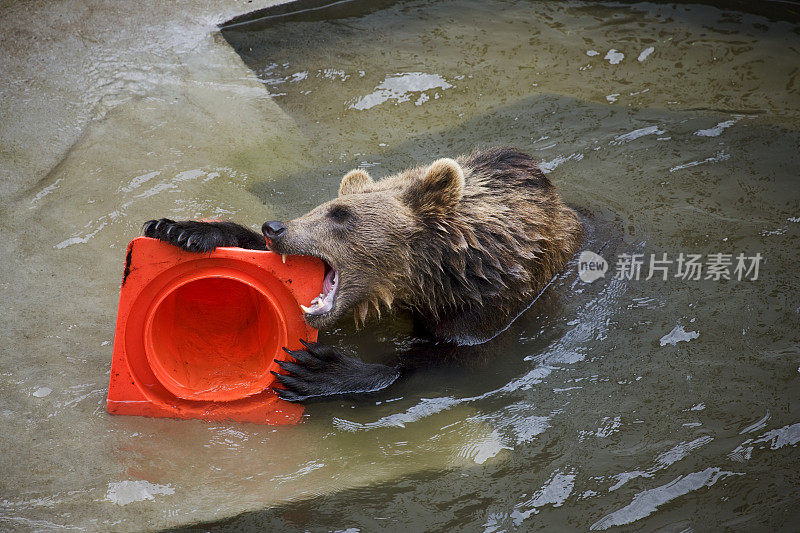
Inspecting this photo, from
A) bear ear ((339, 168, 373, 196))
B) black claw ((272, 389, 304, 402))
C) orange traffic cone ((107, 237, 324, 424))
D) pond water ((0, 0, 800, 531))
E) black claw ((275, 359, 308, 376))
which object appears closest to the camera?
pond water ((0, 0, 800, 531))

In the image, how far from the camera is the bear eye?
5008 millimetres

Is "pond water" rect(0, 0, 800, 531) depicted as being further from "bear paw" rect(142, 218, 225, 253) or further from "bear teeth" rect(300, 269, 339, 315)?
"bear paw" rect(142, 218, 225, 253)

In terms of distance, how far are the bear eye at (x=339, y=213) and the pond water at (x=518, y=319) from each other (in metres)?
1.16

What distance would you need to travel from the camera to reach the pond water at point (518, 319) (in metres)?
4.37

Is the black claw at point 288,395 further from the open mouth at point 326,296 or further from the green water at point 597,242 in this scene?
the open mouth at point 326,296

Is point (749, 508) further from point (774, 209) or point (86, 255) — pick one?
point (86, 255)

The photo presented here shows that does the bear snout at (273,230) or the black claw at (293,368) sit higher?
the bear snout at (273,230)

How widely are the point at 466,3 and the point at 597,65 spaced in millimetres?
2056

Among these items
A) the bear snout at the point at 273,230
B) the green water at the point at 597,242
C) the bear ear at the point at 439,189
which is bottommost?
the green water at the point at 597,242

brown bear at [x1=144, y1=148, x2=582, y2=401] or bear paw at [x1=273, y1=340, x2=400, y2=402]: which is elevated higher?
brown bear at [x1=144, y1=148, x2=582, y2=401]

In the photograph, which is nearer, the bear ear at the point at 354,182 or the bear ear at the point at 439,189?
the bear ear at the point at 439,189

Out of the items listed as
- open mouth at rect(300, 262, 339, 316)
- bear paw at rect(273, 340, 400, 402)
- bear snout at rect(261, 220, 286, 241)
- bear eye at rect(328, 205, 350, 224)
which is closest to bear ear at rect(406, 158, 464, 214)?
bear eye at rect(328, 205, 350, 224)

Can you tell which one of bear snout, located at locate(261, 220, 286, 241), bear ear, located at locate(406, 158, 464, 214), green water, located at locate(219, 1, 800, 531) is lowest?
green water, located at locate(219, 1, 800, 531)

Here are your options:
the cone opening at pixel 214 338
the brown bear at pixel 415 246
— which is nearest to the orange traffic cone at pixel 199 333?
the cone opening at pixel 214 338
